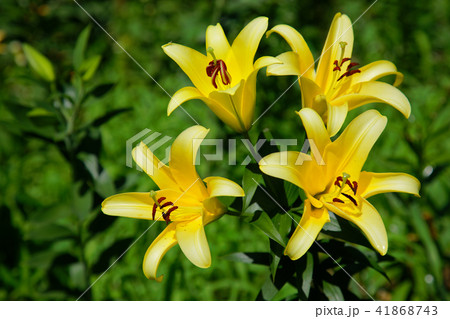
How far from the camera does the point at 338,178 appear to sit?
Result: 0.86m

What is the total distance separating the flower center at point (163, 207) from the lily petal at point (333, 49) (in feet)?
1.51

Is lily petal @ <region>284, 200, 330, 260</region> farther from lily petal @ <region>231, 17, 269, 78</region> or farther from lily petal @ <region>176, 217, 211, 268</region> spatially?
lily petal @ <region>231, 17, 269, 78</region>

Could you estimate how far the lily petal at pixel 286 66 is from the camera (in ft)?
Answer: 2.85

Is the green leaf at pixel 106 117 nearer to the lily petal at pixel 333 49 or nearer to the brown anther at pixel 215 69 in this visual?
the brown anther at pixel 215 69

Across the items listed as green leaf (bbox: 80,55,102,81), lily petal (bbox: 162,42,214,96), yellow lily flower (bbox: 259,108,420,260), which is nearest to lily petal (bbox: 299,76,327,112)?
yellow lily flower (bbox: 259,108,420,260)

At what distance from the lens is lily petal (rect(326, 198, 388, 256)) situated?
0.78 meters

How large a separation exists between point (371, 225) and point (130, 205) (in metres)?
0.51

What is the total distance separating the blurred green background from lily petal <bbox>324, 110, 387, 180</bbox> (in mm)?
137

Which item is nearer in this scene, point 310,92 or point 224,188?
point 224,188

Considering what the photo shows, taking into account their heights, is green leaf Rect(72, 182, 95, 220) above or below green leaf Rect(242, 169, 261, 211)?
below

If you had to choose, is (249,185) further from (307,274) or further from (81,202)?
(81,202)
